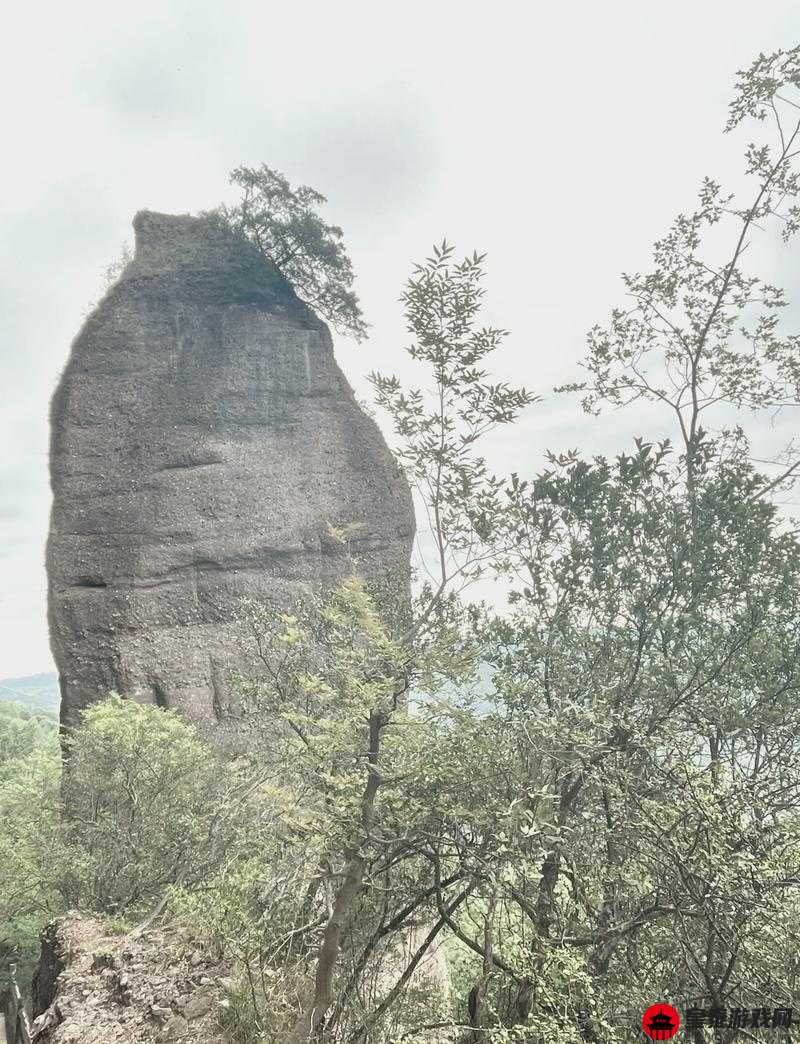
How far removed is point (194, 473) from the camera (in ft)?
67.2

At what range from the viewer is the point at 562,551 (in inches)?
248

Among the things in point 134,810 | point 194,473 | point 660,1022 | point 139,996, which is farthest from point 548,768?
point 194,473

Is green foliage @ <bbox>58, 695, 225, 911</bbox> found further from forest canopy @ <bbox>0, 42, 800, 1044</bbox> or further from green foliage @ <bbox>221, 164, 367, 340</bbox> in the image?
green foliage @ <bbox>221, 164, 367, 340</bbox>

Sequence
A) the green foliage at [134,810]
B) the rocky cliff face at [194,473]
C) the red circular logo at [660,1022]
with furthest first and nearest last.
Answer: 1. the rocky cliff face at [194,473]
2. the green foliage at [134,810]
3. the red circular logo at [660,1022]

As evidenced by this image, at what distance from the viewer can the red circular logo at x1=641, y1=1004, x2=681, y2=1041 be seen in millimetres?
4180

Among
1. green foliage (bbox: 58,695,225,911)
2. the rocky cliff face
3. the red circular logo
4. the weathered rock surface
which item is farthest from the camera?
the rocky cliff face

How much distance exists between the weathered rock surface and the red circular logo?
4078 mm

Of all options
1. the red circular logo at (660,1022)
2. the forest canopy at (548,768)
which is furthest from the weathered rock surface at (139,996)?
the red circular logo at (660,1022)

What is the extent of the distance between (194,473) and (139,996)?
1535 cm

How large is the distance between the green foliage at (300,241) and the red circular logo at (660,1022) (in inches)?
884

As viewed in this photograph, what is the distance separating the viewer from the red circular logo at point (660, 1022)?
4.18m

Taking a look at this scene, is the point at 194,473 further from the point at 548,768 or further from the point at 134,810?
the point at 548,768

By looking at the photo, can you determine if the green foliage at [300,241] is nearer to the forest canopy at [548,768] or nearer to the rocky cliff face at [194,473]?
the rocky cliff face at [194,473]

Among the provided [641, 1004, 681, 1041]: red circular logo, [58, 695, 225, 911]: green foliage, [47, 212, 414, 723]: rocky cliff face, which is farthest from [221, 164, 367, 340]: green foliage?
[641, 1004, 681, 1041]: red circular logo
